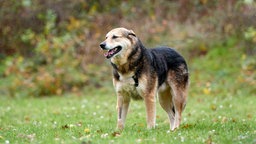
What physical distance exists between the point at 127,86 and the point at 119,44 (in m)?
0.73

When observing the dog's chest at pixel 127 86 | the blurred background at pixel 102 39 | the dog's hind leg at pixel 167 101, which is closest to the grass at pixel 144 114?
the blurred background at pixel 102 39

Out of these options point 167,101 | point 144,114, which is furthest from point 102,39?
point 167,101

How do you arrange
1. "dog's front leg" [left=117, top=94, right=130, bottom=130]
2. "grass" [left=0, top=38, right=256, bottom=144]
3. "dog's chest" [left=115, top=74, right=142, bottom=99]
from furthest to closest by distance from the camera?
1. "dog's front leg" [left=117, top=94, right=130, bottom=130]
2. "dog's chest" [left=115, top=74, right=142, bottom=99]
3. "grass" [left=0, top=38, right=256, bottom=144]

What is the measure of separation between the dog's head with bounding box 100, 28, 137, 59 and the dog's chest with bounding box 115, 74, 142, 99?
14.5 inches

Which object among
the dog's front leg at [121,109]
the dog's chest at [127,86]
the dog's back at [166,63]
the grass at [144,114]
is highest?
the dog's back at [166,63]

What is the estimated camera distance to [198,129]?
8.41 m

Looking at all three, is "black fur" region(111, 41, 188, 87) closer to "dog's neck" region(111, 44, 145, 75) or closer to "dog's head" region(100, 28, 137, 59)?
"dog's neck" region(111, 44, 145, 75)

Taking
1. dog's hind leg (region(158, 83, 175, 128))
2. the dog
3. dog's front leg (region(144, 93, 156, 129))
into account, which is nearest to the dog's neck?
the dog

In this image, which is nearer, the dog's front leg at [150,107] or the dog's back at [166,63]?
the dog's front leg at [150,107]

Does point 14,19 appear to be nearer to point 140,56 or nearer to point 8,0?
point 8,0

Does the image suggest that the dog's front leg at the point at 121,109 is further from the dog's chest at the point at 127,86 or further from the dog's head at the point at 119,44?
the dog's head at the point at 119,44

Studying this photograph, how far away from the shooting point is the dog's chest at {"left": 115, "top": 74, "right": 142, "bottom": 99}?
8547 millimetres

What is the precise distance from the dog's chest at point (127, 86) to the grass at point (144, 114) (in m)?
0.65

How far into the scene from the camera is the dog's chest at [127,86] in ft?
28.0
